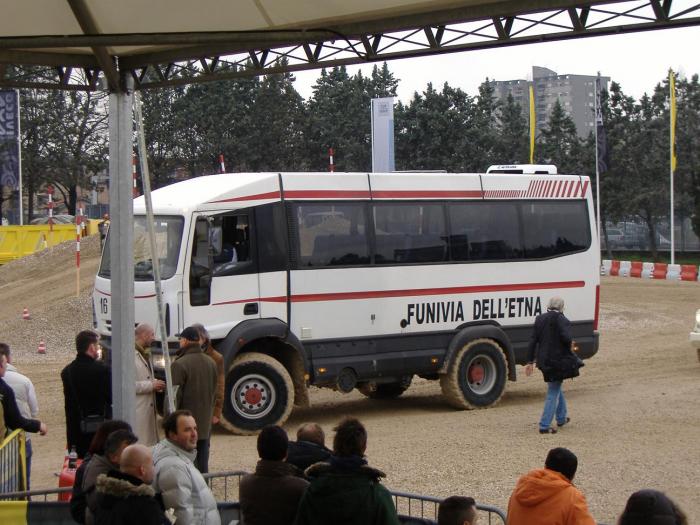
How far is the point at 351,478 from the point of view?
5410 mm

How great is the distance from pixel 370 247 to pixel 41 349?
429 inches

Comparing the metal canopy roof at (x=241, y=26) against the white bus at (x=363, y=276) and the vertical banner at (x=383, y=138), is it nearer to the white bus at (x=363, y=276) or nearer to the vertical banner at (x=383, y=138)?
the white bus at (x=363, y=276)

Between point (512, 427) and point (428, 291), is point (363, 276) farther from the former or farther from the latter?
point (512, 427)

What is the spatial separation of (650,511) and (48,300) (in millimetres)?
23952

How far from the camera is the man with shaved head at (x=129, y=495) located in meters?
5.36

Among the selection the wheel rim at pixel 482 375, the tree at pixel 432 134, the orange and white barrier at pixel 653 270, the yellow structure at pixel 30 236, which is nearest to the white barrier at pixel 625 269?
the orange and white barrier at pixel 653 270

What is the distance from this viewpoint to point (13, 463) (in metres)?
8.61

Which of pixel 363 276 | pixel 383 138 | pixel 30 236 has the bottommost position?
pixel 363 276

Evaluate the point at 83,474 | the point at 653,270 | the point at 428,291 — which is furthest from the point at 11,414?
the point at 653,270

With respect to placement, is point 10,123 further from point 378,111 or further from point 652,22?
point 652,22

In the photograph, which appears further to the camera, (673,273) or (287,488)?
(673,273)

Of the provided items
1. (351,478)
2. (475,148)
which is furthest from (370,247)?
(475,148)

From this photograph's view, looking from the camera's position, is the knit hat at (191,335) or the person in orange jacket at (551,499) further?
the knit hat at (191,335)

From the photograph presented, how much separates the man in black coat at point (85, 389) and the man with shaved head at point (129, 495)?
3.74m
